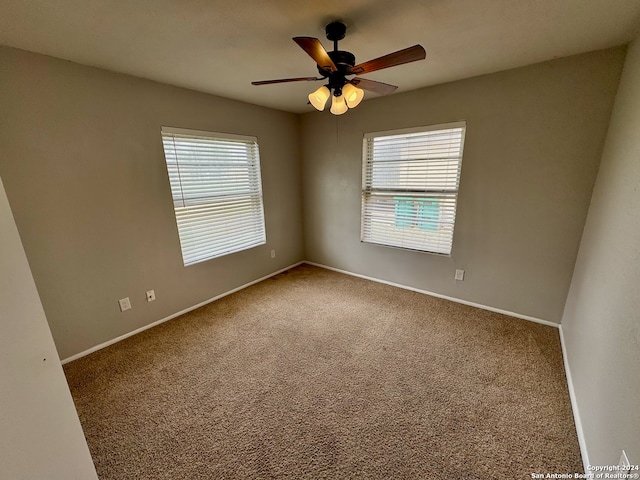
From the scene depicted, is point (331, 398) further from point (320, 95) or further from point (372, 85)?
point (372, 85)

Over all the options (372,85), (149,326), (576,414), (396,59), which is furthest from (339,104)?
(149,326)

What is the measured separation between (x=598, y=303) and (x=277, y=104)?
3.35 metres

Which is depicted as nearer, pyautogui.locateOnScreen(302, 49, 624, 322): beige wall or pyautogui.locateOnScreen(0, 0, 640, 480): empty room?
pyautogui.locateOnScreen(0, 0, 640, 480): empty room

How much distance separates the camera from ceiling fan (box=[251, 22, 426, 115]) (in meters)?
1.32

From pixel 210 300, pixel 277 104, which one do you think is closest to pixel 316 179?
pixel 277 104

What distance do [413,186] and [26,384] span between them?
3.08m

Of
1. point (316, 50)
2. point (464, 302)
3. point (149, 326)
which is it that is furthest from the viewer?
point (464, 302)

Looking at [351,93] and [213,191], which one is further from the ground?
[351,93]

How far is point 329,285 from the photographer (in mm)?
3418

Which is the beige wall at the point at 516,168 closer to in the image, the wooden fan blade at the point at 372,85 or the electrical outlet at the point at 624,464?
the wooden fan blade at the point at 372,85

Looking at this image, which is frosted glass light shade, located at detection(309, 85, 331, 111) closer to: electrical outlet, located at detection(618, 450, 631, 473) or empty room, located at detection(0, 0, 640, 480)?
empty room, located at detection(0, 0, 640, 480)

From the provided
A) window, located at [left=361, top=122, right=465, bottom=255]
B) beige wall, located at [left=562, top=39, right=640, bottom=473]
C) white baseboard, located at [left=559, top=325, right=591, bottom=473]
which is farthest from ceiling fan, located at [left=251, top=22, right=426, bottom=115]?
white baseboard, located at [left=559, top=325, right=591, bottom=473]

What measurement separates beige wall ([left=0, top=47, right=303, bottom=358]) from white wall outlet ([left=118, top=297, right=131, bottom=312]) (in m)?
0.04

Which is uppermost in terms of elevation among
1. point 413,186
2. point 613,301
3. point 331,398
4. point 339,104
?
point 339,104
